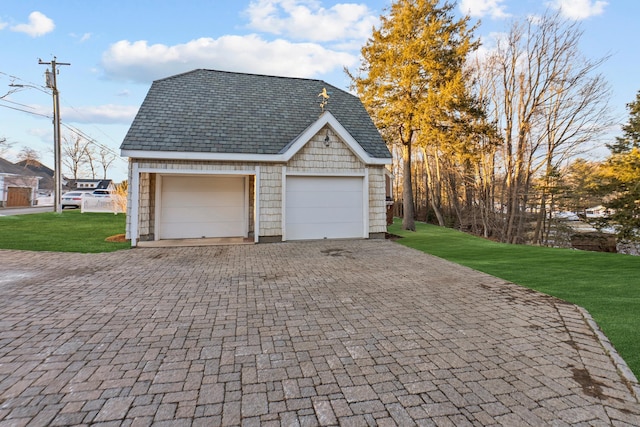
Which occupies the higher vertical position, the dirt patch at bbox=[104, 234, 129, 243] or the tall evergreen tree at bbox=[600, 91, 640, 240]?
the tall evergreen tree at bbox=[600, 91, 640, 240]

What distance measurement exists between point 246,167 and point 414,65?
392 inches

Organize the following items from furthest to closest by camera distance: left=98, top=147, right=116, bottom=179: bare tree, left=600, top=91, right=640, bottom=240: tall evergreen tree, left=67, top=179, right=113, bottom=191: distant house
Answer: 1. left=98, top=147, right=116, bottom=179: bare tree
2. left=67, top=179, right=113, bottom=191: distant house
3. left=600, top=91, right=640, bottom=240: tall evergreen tree

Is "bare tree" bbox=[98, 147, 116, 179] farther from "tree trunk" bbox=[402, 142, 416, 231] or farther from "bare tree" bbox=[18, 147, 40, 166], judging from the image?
"tree trunk" bbox=[402, 142, 416, 231]

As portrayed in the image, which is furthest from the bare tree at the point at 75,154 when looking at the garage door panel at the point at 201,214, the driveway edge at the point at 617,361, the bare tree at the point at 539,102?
the driveway edge at the point at 617,361

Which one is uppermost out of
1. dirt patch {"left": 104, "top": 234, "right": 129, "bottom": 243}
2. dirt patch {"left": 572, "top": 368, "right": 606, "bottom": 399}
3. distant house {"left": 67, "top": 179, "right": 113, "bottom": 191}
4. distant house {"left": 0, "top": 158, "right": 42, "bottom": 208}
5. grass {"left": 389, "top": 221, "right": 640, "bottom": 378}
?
distant house {"left": 67, "top": 179, "right": 113, "bottom": 191}

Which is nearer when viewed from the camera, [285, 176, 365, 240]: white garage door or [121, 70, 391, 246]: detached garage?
[121, 70, 391, 246]: detached garage

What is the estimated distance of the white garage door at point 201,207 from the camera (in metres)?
11.4

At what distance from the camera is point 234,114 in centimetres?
1152

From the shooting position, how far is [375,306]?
4.72 metres

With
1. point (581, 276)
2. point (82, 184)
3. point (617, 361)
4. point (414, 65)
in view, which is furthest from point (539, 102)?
point (82, 184)

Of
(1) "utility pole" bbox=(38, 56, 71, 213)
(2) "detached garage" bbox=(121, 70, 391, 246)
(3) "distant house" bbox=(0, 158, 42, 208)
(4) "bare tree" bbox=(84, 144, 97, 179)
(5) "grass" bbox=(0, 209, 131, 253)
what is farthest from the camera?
(4) "bare tree" bbox=(84, 144, 97, 179)

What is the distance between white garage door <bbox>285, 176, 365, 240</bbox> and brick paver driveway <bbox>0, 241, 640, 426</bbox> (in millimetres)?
5095

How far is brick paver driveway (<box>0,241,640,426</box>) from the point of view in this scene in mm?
2355

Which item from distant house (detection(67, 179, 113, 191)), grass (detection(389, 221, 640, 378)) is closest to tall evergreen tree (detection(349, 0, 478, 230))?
grass (detection(389, 221, 640, 378))
